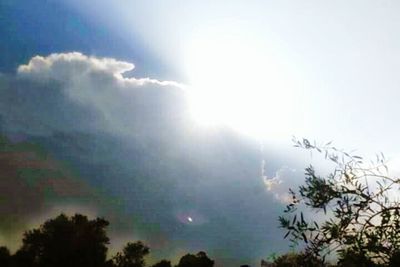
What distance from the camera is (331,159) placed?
9734mm

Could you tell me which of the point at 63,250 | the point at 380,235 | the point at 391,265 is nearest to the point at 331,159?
the point at 380,235

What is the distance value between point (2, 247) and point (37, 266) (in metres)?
5.54

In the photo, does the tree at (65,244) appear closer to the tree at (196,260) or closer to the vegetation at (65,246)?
the vegetation at (65,246)

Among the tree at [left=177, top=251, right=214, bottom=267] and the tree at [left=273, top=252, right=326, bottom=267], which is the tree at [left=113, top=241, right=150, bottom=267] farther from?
the tree at [left=273, top=252, right=326, bottom=267]

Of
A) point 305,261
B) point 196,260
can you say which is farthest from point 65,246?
point 305,261

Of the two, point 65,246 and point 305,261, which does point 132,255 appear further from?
point 305,261

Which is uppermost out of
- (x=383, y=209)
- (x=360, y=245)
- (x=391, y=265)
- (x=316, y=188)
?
(x=316, y=188)

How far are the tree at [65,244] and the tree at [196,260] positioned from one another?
13975 millimetres

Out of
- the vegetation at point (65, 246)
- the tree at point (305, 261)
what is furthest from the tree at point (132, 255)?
the tree at point (305, 261)

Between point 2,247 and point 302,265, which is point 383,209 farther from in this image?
point 2,247

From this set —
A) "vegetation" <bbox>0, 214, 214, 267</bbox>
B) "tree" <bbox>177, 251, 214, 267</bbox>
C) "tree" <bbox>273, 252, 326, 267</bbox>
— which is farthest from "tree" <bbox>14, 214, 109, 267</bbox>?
"tree" <bbox>273, 252, 326, 267</bbox>

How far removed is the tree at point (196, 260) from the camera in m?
70.9

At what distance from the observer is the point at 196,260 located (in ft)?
235

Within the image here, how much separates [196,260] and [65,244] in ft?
71.9
